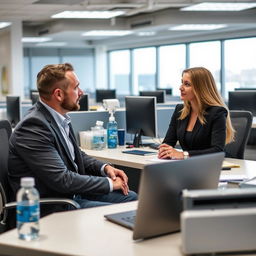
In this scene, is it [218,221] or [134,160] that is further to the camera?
[134,160]

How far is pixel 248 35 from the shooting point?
1098 cm

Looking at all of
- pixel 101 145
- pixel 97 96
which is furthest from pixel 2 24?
pixel 101 145

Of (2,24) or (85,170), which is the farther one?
(2,24)

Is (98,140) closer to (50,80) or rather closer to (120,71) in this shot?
(50,80)

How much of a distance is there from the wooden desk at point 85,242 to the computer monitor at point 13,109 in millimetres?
4211

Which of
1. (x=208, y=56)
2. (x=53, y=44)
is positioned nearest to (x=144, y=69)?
(x=53, y=44)

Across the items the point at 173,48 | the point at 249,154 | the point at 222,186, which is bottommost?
the point at 249,154

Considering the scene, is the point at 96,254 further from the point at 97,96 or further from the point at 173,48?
the point at 173,48

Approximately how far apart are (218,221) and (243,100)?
4.79 metres

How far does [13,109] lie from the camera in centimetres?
606

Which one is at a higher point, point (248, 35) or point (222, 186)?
point (248, 35)

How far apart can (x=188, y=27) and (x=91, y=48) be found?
590 cm

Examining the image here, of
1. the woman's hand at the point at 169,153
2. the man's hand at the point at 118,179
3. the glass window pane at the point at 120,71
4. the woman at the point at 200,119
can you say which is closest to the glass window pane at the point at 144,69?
the glass window pane at the point at 120,71

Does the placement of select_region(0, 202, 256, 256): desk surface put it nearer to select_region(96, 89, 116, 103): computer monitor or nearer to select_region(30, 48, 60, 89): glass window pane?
select_region(96, 89, 116, 103): computer monitor
